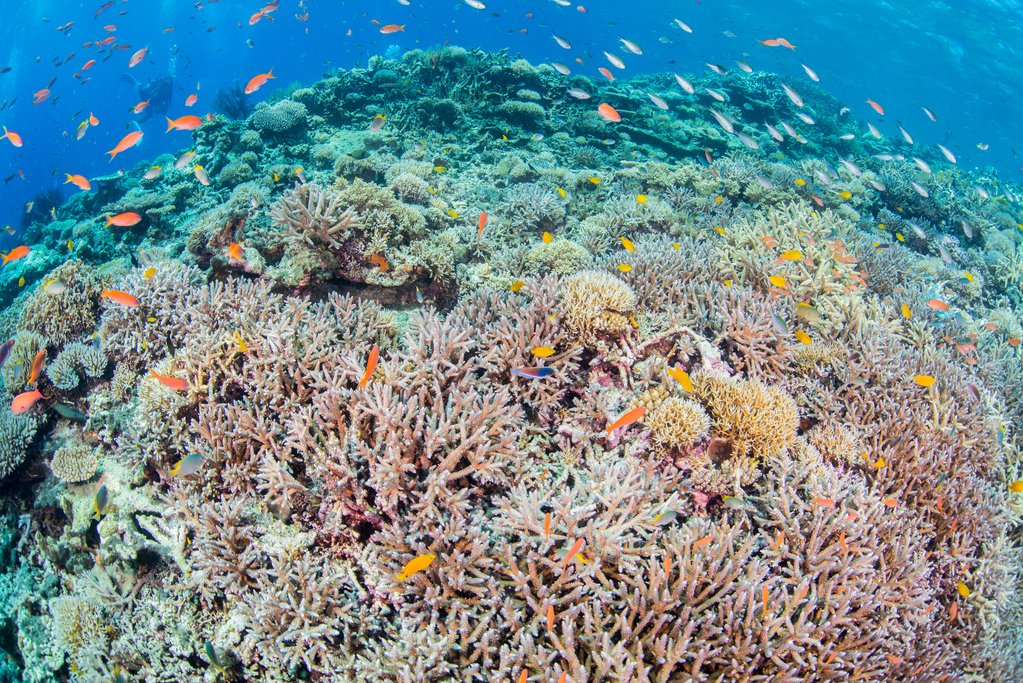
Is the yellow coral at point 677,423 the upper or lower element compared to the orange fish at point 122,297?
upper

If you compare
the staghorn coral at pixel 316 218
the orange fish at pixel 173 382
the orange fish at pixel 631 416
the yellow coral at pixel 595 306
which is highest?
the yellow coral at pixel 595 306

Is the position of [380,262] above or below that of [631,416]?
below

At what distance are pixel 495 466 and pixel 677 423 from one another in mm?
1504

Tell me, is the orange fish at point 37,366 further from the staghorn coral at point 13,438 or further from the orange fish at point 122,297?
the orange fish at point 122,297

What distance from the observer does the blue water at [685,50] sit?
3672 cm

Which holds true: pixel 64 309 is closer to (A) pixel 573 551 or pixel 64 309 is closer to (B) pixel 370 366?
(B) pixel 370 366

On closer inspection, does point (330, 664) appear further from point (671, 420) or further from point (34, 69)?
point (34, 69)

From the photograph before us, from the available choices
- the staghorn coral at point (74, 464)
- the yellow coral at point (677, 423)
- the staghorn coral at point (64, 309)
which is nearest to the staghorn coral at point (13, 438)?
the staghorn coral at point (74, 464)

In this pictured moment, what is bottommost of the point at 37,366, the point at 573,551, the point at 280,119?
the point at 37,366

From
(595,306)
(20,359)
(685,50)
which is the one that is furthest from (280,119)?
(685,50)

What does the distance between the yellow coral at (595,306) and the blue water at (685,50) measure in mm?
10389

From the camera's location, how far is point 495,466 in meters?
3.32

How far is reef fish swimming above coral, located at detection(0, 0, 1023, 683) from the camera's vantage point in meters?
2.91

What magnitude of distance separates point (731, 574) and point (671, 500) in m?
0.55
